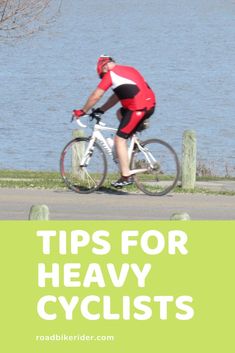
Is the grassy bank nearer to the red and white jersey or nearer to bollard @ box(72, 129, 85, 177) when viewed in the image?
bollard @ box(72, 129, 85, 177)

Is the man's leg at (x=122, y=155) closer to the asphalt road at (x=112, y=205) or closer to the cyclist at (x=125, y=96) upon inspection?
the cyclist at (x=125, y=96)

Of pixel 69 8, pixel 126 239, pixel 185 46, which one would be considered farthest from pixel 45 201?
pixel 69 8

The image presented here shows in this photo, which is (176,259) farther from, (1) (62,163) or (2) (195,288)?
(1) (62,163)

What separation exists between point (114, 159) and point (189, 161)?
2.49 m

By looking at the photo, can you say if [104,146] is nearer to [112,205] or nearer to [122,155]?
[122,155]

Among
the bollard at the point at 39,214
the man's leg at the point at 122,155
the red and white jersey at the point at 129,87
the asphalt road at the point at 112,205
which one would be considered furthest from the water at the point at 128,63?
the bollard at the point at 39,214

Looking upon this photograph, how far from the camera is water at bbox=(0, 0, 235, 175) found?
3331 centimetres

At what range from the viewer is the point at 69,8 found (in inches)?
3270

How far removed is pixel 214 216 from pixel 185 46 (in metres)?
48.6

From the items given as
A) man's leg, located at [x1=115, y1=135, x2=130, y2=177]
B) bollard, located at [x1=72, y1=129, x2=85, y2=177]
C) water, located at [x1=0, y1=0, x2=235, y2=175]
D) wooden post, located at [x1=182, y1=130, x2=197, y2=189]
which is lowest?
man's leg, located at [x1=115, y1=135, x2=130, y2=177]

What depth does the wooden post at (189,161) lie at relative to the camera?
1834 cm

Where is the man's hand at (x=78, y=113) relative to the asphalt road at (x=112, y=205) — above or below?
above

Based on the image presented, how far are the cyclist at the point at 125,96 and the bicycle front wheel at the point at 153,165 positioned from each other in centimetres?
24

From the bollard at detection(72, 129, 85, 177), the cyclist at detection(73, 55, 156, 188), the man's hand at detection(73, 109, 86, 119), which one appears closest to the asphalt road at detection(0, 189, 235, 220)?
the bollard at detection(72, 129, 85, 177)
